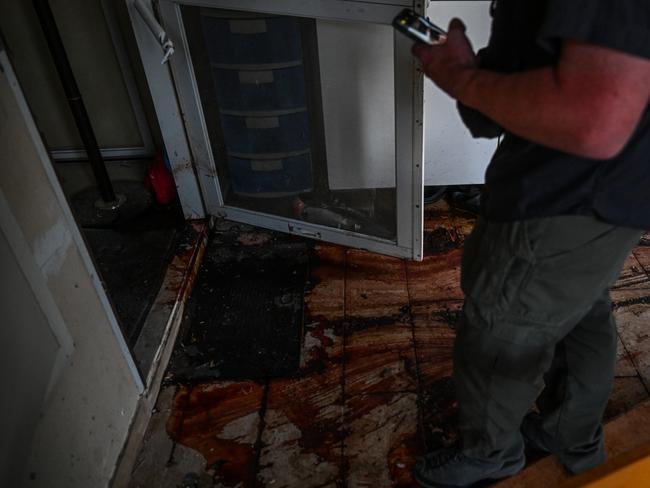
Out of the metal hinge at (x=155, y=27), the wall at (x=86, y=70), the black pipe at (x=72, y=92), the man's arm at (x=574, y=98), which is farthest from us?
the wall at (x=86, y=70)

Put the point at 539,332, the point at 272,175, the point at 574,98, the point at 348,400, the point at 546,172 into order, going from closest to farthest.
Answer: the point at 574,98
the point at 546,172
the point at 539,332
the point at 348,400
the point at 272,175

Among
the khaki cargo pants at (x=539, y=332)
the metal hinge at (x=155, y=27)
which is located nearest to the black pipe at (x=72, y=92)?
the metal hinge at (x=155, y=27)

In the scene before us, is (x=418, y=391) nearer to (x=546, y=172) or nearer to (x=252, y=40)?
(x=546, y=172)

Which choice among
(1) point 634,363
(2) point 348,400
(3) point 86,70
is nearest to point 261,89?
(3) point 86,70

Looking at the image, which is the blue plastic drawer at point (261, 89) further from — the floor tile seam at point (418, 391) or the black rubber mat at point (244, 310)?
the floor tile seam at point (418, 391)

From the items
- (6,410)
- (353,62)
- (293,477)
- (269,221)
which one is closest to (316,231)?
(269,221)

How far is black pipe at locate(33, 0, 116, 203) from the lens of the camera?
189cm

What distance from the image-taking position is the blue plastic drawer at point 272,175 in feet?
6.38

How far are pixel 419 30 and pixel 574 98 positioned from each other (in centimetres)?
31

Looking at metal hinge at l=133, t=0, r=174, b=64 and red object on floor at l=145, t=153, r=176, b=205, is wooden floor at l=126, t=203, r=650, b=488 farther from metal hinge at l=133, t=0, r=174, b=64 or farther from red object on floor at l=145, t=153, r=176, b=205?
metal hinge at l=133, t=0, r=174, b=64

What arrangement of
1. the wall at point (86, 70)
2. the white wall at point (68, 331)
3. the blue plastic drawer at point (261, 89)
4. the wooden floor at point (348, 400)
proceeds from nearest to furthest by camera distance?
1. the white wall at point (68, 331)
2. the wooden floor at point (348, 400)
3. the blue plastic drawer at point (261, 89)
4. the wall at point (86, 70)

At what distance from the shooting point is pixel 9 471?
0.89m

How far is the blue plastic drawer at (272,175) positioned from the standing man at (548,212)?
101 cm

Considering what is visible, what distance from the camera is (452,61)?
32.9 inches
